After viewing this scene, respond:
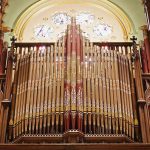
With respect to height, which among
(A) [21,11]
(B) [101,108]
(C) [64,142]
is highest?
(A) [21,11]

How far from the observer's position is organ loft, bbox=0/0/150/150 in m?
9.12

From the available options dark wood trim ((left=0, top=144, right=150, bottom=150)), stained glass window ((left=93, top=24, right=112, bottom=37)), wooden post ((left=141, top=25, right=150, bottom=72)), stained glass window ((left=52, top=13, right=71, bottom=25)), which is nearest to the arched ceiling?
stained glass window ((left=93, top=24, right=112, bottom=37))

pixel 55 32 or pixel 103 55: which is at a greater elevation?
pixel 55 32

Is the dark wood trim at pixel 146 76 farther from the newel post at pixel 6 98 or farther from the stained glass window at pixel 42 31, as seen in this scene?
the stained glass window at pixel 42 31

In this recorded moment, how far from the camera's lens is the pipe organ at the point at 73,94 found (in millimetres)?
9203

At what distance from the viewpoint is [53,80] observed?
32.6 feet

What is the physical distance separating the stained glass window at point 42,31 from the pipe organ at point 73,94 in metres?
2.26

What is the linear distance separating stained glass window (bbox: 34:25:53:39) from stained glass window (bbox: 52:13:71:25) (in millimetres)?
322

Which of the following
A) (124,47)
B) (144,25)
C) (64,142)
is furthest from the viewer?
(144,25)

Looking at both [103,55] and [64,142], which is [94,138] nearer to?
[64,142]

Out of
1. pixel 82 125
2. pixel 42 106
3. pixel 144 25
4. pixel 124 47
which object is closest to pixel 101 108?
pixel 82 125

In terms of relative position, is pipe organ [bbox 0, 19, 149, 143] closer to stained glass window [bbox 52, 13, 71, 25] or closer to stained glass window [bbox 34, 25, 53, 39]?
stained glass window [bbox 34, 25, 53, 39]

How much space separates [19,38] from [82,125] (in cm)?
451

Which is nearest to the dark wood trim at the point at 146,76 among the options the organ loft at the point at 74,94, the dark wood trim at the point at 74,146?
the organ loft at the point at 74,94
